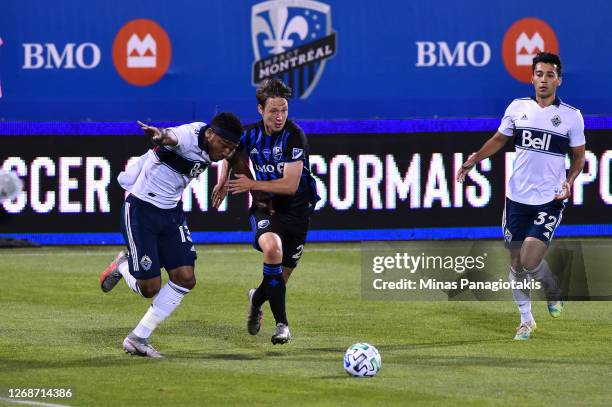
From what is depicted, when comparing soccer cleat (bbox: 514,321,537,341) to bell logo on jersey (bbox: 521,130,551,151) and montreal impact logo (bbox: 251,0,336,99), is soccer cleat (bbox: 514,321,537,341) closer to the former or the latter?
bell logo on jersey (bbox: 521,130,551,151)

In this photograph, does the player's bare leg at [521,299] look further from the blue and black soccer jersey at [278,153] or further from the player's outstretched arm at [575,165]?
the blue and black soccer jersey at [278,153]

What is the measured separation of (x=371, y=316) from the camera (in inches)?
534

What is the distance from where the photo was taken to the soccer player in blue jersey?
1159 centimetres

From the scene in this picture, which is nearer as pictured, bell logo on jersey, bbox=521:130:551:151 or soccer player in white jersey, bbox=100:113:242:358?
soccer player in white jersey, bbox=100:113:242:358

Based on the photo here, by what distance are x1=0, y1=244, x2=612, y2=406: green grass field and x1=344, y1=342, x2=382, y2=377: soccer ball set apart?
11 centimetres

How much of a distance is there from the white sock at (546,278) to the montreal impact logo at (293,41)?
31.0ft

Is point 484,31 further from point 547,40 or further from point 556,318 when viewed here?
point 556,318

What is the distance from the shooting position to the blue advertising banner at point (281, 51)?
2202 centimetres

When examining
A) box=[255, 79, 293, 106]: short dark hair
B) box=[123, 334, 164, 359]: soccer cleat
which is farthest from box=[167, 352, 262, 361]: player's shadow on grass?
box=[255, 79, 293, 106]: short dark hair

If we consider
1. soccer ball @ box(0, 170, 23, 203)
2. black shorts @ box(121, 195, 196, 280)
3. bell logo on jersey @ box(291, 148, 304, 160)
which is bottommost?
black shorts @ box(121, 195, 196, 280)

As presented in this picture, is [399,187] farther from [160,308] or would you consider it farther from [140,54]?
[160,308]

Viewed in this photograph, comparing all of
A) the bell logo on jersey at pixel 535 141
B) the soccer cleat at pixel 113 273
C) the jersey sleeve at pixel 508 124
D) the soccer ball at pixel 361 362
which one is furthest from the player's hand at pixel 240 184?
the bell logo on jersey at pixel 535 141

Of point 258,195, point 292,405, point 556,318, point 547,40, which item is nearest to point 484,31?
point 547,40

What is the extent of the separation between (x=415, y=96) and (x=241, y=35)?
2896 millimetres
